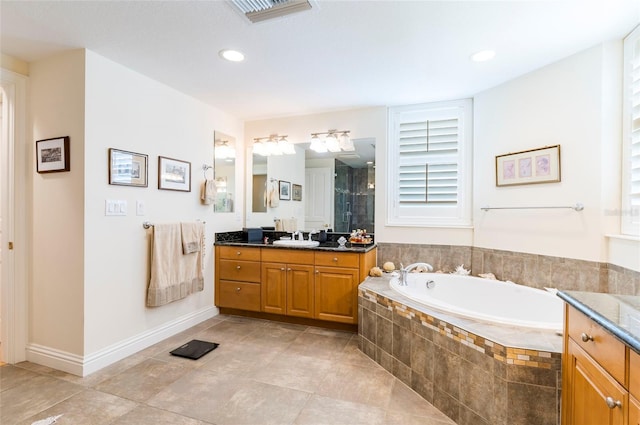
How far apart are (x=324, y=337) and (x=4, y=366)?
2489 mm

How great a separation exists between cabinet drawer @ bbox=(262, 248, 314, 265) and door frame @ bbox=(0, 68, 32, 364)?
196cm

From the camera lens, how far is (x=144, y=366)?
7.77 feet

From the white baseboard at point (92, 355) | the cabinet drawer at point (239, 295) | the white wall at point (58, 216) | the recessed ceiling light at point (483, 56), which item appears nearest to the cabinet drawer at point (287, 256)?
the cabinet drawer at point (239, 295)

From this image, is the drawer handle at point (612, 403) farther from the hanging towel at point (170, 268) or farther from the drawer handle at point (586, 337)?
the hanging towel at point (170, 268)

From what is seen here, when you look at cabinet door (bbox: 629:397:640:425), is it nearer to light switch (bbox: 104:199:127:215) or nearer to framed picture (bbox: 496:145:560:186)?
framed picture (bbox: 496:145:560:186)

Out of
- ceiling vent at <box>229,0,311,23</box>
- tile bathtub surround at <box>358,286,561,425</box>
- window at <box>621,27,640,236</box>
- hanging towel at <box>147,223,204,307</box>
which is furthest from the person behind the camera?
hanging towel at <box>147,223,204,307</box>

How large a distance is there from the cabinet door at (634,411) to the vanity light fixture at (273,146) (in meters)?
3.38

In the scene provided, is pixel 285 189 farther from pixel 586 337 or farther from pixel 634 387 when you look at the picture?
pixel 634 387

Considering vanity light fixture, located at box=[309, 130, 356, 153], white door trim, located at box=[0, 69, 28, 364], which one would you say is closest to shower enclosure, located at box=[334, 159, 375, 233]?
vanity light fixture, located at box=[309, 130, 356, 153]

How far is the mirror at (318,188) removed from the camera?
3.51 meters

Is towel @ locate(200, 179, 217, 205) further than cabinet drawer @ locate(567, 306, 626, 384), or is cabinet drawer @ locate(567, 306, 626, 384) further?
towel @ locate(200, 179, 217, 205)

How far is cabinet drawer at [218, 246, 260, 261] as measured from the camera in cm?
335

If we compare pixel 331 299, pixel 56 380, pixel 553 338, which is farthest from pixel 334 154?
pixel 56 380

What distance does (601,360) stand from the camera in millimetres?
1042
